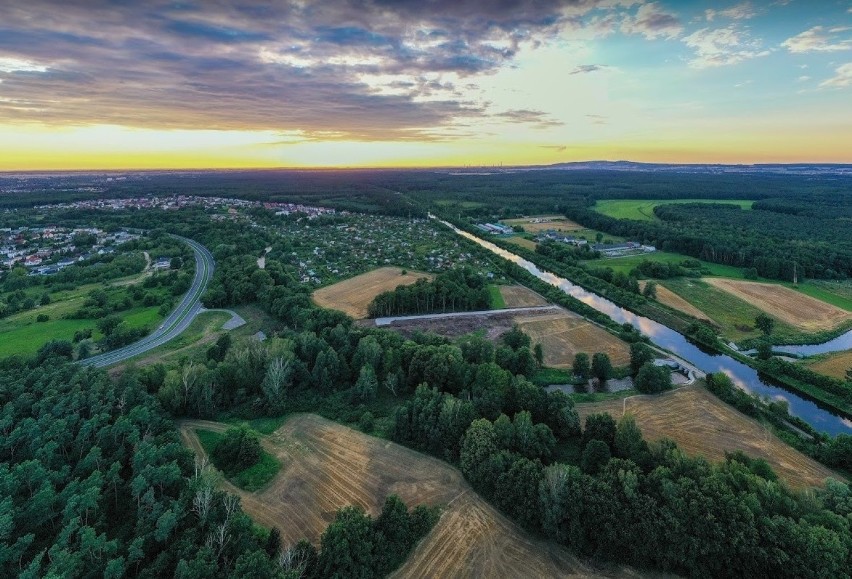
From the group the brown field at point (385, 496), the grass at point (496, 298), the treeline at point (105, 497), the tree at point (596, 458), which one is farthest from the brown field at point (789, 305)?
the treeline at point (105, 497)

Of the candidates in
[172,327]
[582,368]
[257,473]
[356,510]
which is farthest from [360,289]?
[356,510]

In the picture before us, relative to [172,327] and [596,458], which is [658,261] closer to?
[596,458]

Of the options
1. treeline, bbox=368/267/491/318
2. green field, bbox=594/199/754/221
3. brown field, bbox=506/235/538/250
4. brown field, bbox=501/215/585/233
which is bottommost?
treeline, bbox=368/267/491/318

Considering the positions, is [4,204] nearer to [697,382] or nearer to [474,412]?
[474,412]

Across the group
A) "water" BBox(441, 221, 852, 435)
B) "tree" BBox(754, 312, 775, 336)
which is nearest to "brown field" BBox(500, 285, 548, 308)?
"water" BBox(441, 221, 852, 435)

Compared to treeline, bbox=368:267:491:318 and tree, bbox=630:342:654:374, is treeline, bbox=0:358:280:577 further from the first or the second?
tree, bbox=630:342:654:374

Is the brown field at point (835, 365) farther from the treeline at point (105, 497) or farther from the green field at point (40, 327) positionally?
the green field at point (40, 327)

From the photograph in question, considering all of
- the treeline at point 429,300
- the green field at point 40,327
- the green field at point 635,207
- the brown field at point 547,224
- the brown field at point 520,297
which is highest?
the green field at point 635,207
